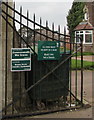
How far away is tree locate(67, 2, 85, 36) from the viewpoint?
3938 cm

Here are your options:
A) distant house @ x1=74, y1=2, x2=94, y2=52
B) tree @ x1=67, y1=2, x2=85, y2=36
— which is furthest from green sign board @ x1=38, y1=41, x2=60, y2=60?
tree @ x1=67, y1=2, x2=85, y2=36

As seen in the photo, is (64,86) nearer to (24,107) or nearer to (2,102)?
(24,107)

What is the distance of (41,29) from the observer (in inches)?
202

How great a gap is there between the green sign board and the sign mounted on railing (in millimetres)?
276

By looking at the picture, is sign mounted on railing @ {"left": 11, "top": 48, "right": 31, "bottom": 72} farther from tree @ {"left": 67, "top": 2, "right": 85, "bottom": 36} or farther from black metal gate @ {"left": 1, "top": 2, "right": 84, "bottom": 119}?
tree @ {"left": 67, "top": 2, "right": 85, "bottom": 36}

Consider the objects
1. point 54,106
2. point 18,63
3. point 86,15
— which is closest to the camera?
point 18,63

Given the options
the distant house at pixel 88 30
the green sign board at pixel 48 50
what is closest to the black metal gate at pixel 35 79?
the green sign board at pixel 48 50

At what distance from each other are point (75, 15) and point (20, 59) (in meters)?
37.1

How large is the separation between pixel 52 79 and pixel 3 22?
5.67 feet

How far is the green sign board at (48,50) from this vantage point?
491 centimetres

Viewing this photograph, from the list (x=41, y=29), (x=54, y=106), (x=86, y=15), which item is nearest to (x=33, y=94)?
(x=54, y=106)

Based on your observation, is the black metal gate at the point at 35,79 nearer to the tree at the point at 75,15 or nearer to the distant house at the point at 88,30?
the distant house at the point at 88,30

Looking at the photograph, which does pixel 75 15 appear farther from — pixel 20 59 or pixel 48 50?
pixel 20 59

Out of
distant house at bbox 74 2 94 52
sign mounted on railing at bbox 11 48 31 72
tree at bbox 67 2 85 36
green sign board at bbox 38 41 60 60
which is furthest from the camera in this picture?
tree at bbox 67 2 85 36
